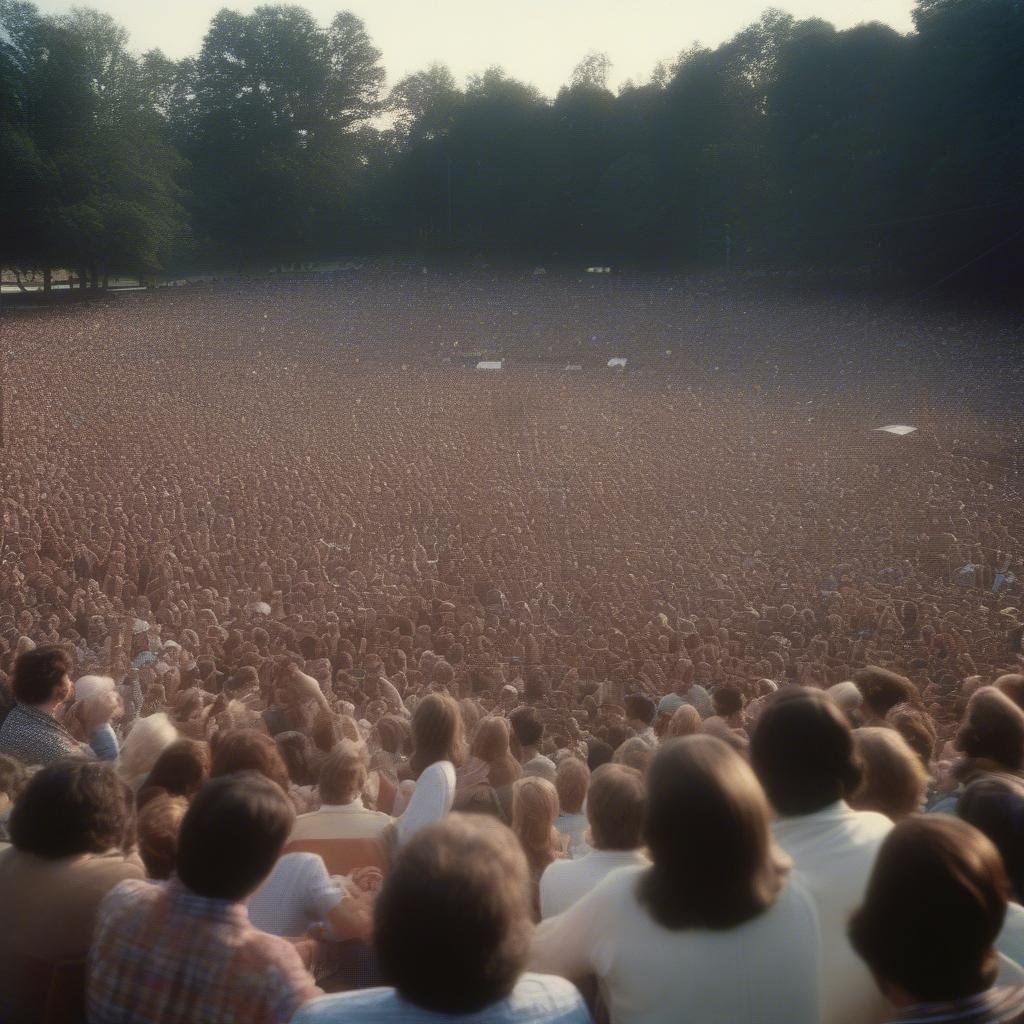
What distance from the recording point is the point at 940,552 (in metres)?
12.4

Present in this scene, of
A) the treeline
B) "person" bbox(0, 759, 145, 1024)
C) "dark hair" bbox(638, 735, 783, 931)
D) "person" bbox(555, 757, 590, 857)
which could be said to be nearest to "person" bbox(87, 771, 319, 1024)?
"person" bbox(0, 759, 145, 1024)

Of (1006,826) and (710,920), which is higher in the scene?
(710,920)

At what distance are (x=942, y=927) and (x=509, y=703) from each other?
5507mm

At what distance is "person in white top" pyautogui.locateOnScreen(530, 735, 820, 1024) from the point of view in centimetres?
201

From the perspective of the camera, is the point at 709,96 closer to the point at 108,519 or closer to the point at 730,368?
the point at 730,368

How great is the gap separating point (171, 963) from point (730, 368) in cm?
3059

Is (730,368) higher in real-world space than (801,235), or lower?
lower

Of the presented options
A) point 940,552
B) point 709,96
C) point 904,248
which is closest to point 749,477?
point 940,552

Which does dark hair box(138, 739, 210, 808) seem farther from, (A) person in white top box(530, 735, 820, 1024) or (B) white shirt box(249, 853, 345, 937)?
(A) person in white top box(530, 735, 820, 1024)

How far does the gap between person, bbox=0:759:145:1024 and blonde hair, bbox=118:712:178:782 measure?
130 centimetres

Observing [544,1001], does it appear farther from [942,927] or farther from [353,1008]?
[942,927]

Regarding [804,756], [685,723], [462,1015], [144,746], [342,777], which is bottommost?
[685,723]

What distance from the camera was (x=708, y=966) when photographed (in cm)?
202

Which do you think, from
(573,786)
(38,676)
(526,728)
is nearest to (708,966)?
(573,786)
